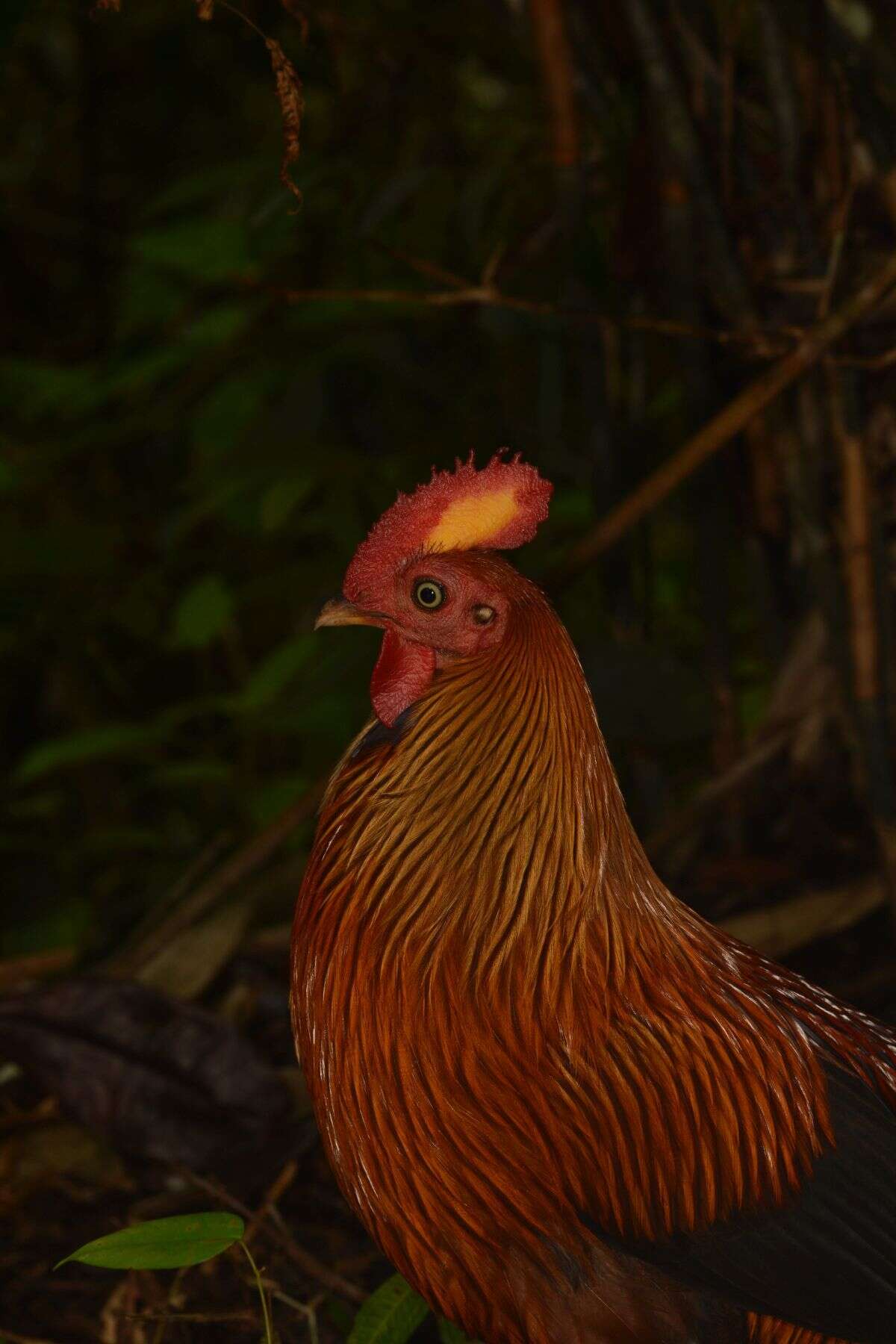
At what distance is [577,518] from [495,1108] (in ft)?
7.47

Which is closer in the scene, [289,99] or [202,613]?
[289,99]

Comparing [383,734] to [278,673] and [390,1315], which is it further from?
[278,673]

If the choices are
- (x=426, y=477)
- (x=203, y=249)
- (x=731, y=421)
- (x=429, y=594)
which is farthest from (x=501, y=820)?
(x=426, y=477)

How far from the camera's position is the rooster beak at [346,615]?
1.86 meters

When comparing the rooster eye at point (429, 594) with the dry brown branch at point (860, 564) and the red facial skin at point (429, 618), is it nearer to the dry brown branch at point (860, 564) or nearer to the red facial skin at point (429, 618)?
the red facial skin at point (429, 618)

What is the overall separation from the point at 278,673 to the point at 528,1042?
184 cm

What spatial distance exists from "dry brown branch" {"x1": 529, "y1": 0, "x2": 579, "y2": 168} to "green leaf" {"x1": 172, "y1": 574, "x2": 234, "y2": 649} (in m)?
1.36

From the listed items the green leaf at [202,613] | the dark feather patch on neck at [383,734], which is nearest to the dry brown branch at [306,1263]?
the dark feather patch on neck at [383,734]

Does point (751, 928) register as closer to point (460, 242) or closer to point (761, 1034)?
point (761, 1034)

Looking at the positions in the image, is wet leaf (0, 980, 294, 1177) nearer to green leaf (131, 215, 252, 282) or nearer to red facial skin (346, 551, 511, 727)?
red facial skin (346, 551, 511, 727)

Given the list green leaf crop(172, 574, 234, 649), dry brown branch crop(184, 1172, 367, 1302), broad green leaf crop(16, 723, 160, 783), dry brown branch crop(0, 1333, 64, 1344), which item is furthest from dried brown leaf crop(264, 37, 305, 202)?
broad green leaf crop(16, 723, 160, 783)

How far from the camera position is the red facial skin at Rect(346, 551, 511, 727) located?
6.01 feet

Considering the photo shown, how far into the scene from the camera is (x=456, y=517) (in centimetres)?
188

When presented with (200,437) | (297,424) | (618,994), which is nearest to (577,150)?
(297,424)
